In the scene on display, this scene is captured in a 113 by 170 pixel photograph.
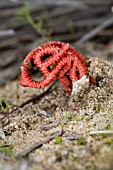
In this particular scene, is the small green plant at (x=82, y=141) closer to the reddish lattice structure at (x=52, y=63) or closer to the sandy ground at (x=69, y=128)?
the sandy ground at (x=69, y=128)

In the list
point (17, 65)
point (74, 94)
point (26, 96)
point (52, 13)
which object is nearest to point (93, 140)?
point (74, 94)

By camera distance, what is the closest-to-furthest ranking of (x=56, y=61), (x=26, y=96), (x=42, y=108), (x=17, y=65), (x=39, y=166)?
(x=39, y=166), (x=56, y=61), (x=42, y=108), (x=26, y=96), (x=17, y=65)

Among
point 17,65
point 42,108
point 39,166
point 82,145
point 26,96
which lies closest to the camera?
point 39,166

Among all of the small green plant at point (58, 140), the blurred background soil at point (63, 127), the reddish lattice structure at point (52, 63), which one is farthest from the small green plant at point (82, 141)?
the reddish lattice structure at point (52, 63)

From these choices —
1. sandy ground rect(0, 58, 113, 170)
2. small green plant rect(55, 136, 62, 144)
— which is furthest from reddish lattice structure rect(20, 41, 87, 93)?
small green plant rect(55, 136, 62, 144)

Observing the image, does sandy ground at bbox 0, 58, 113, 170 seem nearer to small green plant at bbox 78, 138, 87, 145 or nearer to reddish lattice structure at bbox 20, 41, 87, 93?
small green plant at bbox 78, 138, 87, 145

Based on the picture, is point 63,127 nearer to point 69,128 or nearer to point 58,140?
point 69,128

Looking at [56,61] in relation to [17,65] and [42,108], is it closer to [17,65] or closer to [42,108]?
[42,108]

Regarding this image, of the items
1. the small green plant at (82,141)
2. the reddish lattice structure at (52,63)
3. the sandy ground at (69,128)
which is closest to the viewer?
the sandy ground at (69,128)

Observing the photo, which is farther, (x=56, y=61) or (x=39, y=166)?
(x=56, y=61)
